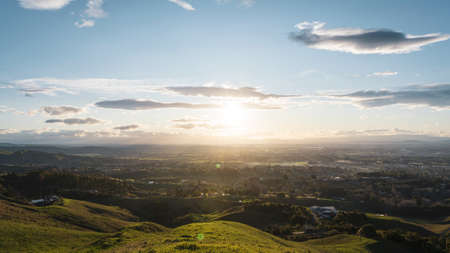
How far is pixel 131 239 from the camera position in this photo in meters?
37.6

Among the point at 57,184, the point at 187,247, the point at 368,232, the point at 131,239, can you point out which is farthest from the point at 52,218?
the point at 57,184

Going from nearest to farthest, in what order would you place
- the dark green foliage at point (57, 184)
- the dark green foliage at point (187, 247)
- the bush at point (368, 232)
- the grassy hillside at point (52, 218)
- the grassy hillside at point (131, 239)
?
the dark green foliage at point (187, 247) → the grassy hillside at point (131, 239) → the grassy hillside at point (52, 218) → the bush at point (368, 232) → the dark green foliage at point (57, 184)

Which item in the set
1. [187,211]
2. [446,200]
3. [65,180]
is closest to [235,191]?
[187,211]

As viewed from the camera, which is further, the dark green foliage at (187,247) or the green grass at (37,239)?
the green grass at (37,239)

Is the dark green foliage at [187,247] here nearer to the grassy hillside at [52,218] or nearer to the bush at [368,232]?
the grassy hillside at [52,218]

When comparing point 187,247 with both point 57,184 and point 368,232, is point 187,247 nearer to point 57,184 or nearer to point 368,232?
point 368,232

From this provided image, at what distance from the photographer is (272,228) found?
62.4 m

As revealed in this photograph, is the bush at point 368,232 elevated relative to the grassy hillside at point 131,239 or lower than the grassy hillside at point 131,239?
lower

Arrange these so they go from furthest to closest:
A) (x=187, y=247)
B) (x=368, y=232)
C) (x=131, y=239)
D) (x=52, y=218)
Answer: (x=52, y=218)
(x=368, y=232)
(x=131, y=239)
(x=187, y=247)

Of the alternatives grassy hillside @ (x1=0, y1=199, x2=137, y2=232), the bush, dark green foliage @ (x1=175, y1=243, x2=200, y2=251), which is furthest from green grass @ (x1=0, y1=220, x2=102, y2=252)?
the bush

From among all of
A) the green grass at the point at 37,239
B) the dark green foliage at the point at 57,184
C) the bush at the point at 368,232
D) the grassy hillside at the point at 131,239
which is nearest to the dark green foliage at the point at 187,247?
the grassy hillside at the point at 131,239

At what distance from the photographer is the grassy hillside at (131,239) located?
89.7ft

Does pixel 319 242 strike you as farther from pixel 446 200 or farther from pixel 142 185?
pixel 142 185

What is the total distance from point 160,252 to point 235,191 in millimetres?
115742
